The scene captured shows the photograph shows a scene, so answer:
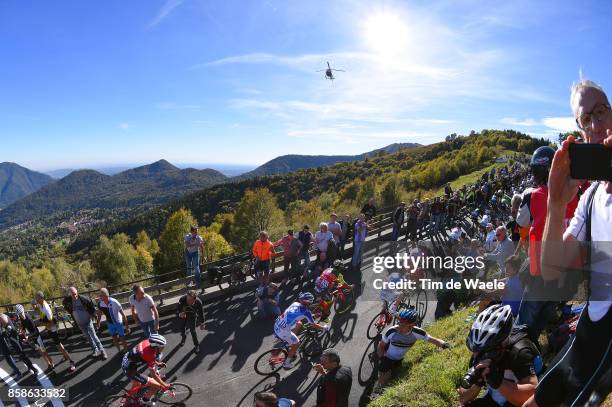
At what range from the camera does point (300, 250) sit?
1359cm

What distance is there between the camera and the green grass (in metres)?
5.70

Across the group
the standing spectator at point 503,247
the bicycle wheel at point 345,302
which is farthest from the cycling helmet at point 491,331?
the bicycle wheel at point 345,302

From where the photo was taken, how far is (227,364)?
8.93 meters

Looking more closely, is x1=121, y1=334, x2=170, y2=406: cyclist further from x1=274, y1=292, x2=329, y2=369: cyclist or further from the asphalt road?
x1=274, y1=292, x2=329, y2=369: cyclist

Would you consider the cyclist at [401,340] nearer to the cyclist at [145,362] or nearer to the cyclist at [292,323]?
the cyclist at [292,323]


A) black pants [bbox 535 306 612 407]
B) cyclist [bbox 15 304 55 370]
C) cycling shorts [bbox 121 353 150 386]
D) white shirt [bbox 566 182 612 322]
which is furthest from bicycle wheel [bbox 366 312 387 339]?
cyclist [bbox 15 304 55 370]

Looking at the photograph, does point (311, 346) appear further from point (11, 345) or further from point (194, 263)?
point (11, 345)

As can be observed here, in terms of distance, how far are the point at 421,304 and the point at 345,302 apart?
232 cm

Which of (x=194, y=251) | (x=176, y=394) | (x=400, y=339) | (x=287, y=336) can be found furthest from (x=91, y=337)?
(x=400, y=339)

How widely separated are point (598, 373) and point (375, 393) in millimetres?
5954

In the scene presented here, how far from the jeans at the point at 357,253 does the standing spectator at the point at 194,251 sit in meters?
5.94

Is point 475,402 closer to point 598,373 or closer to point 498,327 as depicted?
point 498,327

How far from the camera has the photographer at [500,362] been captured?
9.81 feet

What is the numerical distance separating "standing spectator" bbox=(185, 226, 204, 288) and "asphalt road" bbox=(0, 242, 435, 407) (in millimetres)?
1777
